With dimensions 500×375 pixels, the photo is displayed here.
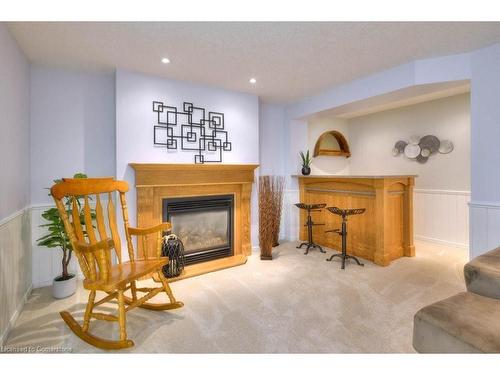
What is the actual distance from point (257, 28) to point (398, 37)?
1226 millimetres

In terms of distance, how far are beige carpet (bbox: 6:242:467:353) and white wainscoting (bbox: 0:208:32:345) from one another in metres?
0.10

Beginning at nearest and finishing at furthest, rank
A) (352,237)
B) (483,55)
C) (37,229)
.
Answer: (483,55)
(37,229)
(352,237)

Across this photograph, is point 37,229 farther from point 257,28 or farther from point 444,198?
point 444,198

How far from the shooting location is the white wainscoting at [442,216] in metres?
3.88

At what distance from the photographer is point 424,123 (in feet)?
14.1

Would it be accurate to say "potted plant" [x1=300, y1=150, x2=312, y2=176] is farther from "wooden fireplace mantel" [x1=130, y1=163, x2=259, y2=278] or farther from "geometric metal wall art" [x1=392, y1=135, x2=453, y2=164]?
"geometric metal wall art" [x1=392, y1=135, x2=453, y2=164]

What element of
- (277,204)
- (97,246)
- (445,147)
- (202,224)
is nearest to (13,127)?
(97,246)

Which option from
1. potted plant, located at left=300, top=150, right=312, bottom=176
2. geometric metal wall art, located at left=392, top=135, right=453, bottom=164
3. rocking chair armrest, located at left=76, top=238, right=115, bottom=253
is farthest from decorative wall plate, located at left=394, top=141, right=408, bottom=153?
rocking chair armrest, located at left=76, top=238, right=115, bottom=253

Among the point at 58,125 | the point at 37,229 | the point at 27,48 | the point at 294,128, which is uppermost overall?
the point at 27,48

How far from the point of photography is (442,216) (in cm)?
411

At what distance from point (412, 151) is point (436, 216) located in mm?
1129

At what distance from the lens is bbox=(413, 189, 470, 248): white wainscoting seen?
3883 mm

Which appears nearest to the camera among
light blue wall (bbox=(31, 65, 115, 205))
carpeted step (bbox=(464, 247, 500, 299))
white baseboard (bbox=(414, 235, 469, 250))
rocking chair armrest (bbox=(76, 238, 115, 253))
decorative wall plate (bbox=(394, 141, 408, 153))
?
carpeted step (bbox=(464, 247, 500, 299))
